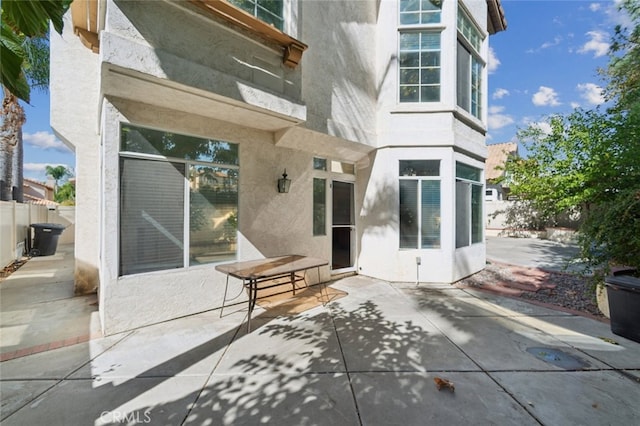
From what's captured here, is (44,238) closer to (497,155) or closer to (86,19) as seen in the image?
(86,19)

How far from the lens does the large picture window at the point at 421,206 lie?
24.4 feet

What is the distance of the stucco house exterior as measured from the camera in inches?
171

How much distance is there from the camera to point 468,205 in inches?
327

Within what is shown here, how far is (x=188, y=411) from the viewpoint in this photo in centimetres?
265

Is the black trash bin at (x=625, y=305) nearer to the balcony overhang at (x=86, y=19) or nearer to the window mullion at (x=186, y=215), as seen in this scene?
the window mullion at (x=186, y=215)

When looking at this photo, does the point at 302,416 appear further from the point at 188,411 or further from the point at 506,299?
the point at 506,299

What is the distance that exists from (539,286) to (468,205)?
2840 mm

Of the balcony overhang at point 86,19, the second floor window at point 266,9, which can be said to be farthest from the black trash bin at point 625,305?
the balcony overhang at point 86,19

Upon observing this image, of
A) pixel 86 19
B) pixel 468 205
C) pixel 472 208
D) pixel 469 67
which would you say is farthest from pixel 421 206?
pixel 86 19

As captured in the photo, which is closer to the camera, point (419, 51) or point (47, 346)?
point (47, 346)

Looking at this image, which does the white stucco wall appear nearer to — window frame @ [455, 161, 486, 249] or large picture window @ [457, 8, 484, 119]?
window frame @ [455, 161, 486, 249]

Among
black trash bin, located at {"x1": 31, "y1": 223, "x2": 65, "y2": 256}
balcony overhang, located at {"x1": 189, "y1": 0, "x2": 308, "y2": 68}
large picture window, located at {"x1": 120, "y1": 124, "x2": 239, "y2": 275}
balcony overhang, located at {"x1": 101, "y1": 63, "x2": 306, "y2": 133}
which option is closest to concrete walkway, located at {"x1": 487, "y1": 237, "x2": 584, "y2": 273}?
balcony overhang, located at {"x1": 101, "y1": 63, "x2": 306, "y2": 133}

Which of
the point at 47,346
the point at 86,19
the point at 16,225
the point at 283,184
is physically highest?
the point at 86,19

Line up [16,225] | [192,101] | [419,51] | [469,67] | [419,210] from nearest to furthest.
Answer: [192,101] → [419,210] → [419,51] → [469,67] → [16,225]
